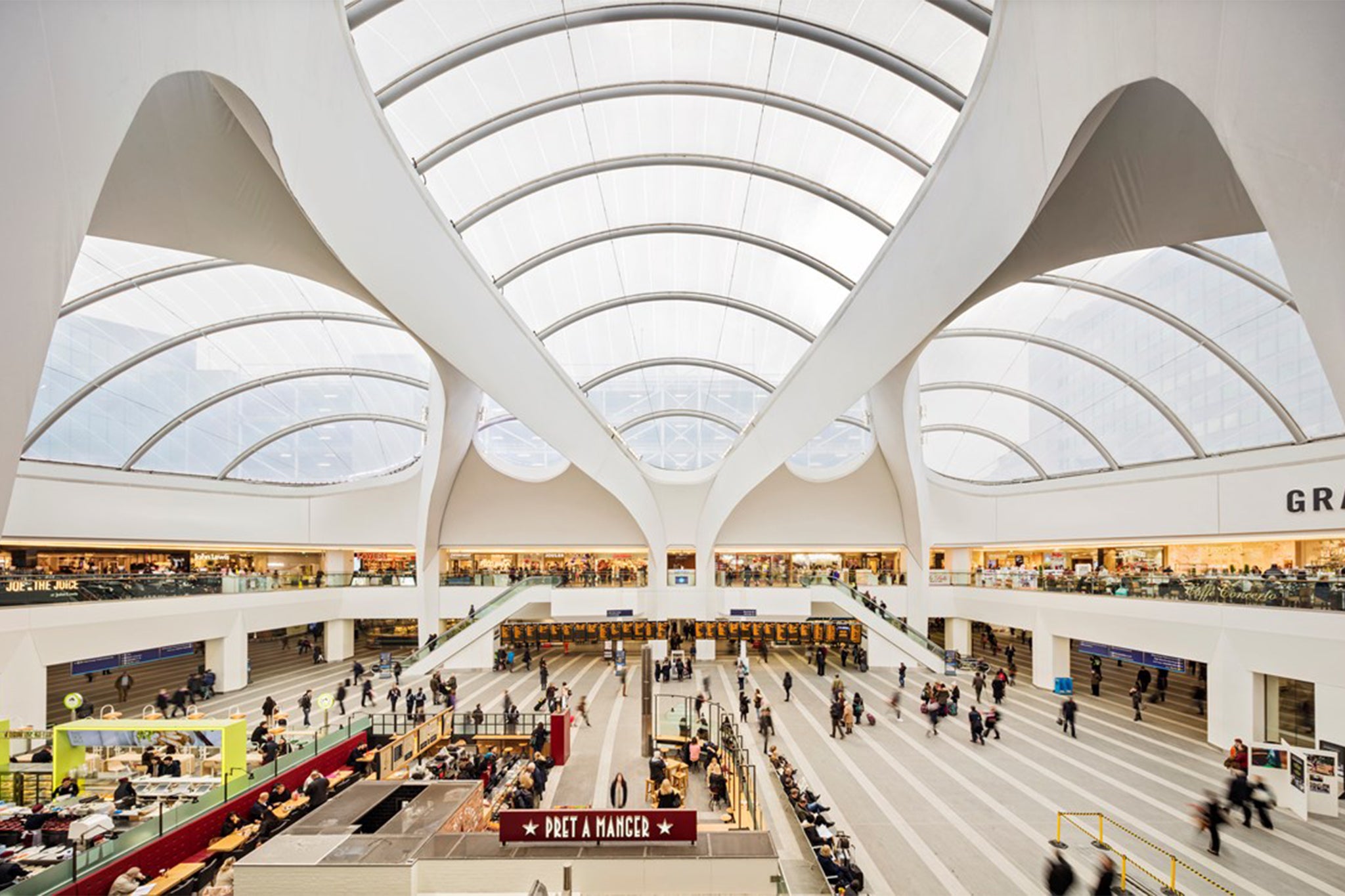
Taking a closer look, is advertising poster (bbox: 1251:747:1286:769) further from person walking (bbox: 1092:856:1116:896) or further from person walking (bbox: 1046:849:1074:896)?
person walking (bbox: 1046:849:1074:896)

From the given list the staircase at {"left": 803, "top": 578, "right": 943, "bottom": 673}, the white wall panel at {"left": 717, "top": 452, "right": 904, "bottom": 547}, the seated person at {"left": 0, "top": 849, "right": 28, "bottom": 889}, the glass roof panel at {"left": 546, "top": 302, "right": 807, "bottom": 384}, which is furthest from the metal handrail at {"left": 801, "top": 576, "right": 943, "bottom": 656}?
the seated person at {"left": 0, "top": 849, "right": 28, "bottom": 889}

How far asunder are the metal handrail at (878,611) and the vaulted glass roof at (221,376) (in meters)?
18.5

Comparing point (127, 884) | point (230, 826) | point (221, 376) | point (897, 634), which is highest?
point (221, 376)

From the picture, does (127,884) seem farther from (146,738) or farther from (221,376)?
(221,376)

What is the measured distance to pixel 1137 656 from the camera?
21016 millimetres

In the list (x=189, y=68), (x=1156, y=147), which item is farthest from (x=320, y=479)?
(x=1156, y=147)

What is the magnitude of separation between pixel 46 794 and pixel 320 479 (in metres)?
19.8

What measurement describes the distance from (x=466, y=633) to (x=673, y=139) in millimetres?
18830

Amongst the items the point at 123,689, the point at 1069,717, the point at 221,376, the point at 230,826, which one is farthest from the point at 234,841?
the point at 221,376

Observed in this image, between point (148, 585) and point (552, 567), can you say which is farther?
point (552, 567)

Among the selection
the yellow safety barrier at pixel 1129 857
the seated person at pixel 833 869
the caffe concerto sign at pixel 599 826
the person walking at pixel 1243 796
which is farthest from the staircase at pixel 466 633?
the person walking at pixel 1243 796

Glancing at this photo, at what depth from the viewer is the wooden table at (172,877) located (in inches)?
366

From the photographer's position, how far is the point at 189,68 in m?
5.04

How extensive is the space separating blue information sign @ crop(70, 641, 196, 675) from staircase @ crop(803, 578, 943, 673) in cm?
2347
